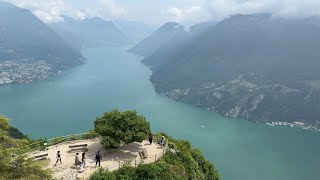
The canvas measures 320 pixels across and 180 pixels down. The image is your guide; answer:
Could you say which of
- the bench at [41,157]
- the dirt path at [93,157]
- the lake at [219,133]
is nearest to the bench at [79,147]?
the dirt path at [93,157]

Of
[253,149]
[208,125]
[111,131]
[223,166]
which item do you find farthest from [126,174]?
[208,125]

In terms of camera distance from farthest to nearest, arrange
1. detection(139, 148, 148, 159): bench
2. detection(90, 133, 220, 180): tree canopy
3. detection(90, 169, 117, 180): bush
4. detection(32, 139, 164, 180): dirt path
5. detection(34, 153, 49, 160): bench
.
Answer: detection(139, 148, 148, 159): bench < detection(34, 153, 49, 160): bench < detection(32, 139, 164, 180): dirt path < detection(90, 133, 220, 180): tree canopy < detection(90, 169, 117, 180): bush

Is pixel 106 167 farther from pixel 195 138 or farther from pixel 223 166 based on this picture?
pixel 195 138

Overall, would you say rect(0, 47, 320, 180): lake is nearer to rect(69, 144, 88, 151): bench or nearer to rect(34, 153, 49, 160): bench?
rect(69, 144, 88, 151): bench

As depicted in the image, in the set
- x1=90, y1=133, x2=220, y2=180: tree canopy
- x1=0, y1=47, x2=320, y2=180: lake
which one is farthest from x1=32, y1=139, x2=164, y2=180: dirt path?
x1=0, y1=47, x2=320, y2=180: lake

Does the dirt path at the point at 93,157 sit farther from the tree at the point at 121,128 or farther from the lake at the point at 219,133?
the lake at the point at 219,133

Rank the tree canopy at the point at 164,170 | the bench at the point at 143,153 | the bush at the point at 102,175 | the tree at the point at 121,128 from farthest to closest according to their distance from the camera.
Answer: the tree at the point at 121,128, the bench at the point at 143,153, the tree canopy at the point at 164,170, the bush at the point at 102,175
